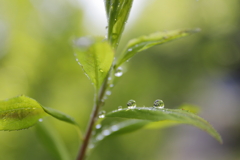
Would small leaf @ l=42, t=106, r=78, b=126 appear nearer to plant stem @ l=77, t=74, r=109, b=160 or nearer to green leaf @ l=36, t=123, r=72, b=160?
plant stem @ l=77, t=74, r=109, b=160

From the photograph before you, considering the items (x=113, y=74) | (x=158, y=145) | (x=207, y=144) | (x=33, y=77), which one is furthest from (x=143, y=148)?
(x=207, y=144)

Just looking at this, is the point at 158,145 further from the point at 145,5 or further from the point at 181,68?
the point at 145,5

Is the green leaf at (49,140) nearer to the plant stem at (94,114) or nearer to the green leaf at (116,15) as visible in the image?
the plant stem at (94,114)

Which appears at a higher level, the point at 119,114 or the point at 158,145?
the point at 119,114

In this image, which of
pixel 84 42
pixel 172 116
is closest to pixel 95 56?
pixel 84 42

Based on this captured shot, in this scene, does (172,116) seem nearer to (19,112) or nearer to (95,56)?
(95,56)

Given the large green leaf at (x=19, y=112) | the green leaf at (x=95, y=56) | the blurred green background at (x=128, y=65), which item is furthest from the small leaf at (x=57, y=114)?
the blurred green background at (x=128, y=65)
